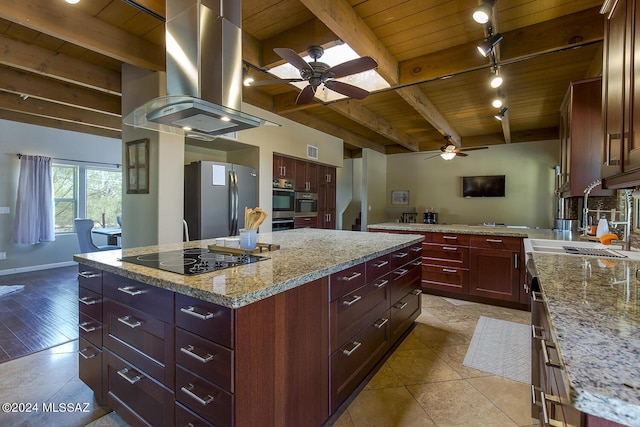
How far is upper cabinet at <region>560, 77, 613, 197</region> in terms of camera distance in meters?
2.33

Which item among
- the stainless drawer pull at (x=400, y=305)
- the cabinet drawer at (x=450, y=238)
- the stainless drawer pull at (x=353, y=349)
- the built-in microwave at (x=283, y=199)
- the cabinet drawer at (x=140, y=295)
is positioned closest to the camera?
the cabinet drawer at (x=140, y=295)

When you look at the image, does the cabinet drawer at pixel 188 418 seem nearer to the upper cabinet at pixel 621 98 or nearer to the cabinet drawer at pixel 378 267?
the cabinet drawer at pixel 378 267

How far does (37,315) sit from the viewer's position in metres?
3.31

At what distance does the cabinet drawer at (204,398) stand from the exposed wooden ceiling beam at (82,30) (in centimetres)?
278

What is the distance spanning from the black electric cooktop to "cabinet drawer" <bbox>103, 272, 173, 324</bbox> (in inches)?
4.3

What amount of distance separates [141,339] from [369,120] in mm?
4600

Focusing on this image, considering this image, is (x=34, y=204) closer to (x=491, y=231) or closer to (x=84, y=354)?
(x=84, y=354)

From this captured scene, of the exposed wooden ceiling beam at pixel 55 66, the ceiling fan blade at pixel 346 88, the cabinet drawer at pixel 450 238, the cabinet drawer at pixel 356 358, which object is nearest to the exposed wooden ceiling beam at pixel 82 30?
the exposed wooden ceiling beam at pixel 55 66

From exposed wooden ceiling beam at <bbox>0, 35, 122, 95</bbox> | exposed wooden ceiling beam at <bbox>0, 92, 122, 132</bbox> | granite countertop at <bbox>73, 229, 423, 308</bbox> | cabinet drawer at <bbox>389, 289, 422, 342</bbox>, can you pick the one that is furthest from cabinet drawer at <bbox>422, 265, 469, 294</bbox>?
exposed wooden ceiling beam at <bbox>0, 92, 122, 132</bbox>

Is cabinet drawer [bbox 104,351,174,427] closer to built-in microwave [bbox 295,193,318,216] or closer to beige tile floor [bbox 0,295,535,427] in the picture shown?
beige tile floor [bbox 0,295,535,427]

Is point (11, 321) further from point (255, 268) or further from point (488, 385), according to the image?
point (488, 385)

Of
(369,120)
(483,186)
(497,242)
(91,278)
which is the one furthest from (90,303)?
(483,186)

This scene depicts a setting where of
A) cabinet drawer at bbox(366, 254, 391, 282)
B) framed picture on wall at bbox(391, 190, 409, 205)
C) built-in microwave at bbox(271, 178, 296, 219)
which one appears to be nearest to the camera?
cabinet drawer at bbox(366, 254, 391, 282)

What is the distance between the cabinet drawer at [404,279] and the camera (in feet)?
7.78
